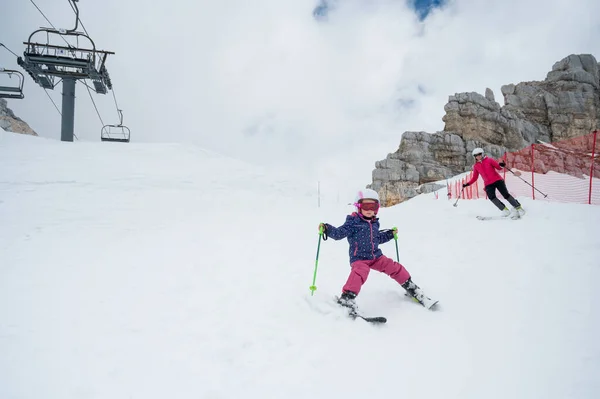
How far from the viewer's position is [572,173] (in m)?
15.5

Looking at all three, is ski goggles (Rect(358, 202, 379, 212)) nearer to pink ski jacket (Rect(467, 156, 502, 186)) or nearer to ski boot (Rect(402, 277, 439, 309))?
ski boot (Rect(402, 277, 439, 309))

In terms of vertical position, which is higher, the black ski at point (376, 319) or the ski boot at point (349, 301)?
the ski boot at point (349, 301)

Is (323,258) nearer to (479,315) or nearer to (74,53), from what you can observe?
(479,315)

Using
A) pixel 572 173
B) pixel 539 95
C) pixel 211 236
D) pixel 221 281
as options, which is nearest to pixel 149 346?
pixel 221 281

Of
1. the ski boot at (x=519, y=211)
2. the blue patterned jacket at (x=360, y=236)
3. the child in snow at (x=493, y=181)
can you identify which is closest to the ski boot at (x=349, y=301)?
the blue patterned jacket at (x=360, y=236)

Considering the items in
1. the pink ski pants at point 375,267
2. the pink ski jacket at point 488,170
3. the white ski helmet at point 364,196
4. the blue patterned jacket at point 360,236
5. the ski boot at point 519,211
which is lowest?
the pink ski pants at point 375,267

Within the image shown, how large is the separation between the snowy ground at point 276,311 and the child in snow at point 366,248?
1.06 feet

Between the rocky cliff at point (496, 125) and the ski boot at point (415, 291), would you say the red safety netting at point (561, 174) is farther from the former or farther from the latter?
the rocky cliff at point (496, 125)

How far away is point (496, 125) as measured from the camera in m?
67.0

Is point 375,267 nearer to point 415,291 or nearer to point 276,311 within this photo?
point 415,291

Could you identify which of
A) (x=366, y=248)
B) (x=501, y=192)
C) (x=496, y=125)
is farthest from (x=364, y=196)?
(x=496, y=125)

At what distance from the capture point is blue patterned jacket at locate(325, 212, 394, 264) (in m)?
4.23

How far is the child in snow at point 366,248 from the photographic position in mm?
3963

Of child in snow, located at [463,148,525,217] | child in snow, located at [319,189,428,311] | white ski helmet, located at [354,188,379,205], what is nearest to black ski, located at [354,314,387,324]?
child in snow, located at [319,189,428,311]
